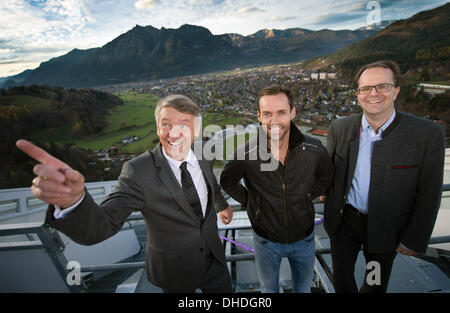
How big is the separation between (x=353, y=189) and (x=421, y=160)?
53 centimetres

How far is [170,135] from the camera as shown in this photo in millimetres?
1574

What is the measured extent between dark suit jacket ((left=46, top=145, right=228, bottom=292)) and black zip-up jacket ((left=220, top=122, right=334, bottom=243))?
0.44 m

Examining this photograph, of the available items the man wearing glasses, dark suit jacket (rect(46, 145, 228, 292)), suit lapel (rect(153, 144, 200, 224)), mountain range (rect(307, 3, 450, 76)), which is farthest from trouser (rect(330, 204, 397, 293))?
mountain range (rect(307, 3, 450, 76))

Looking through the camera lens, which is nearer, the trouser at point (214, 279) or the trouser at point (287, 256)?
the trouser at point (214, 279)

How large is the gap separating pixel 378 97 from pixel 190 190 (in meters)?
1.72

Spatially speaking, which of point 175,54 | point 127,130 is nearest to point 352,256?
point 127,130

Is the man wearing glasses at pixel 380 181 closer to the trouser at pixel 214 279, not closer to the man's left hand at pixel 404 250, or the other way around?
the man's left hand at pixel 404 250

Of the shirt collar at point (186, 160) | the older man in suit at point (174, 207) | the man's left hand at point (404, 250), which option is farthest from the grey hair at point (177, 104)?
the man's left hand at point (404, 250)

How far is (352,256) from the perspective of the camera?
6.49 ft

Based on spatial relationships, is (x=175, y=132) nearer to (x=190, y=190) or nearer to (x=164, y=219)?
(x=190, y=190)

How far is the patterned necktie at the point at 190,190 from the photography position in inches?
62.4

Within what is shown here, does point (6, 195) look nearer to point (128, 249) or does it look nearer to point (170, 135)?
point (128, 249)

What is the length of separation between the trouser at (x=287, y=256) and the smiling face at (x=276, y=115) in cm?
96

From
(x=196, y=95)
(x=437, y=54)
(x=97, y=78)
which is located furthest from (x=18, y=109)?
(x=97, y=78)
